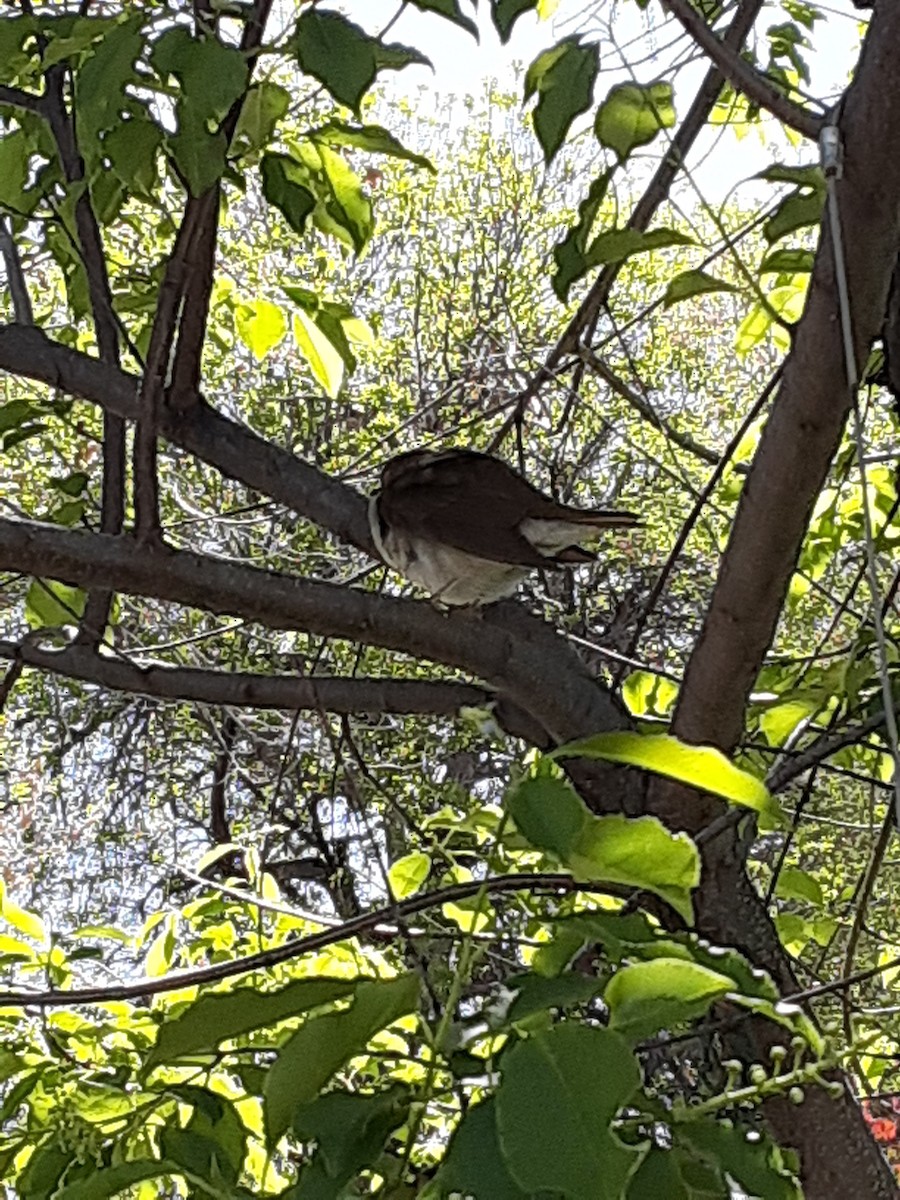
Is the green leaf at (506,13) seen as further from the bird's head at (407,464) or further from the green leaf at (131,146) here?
the bird's head at (407,464)

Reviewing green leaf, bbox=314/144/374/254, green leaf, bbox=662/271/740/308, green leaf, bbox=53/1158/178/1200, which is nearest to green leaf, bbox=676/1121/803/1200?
green leaf, bbox=53/1158/178/1200

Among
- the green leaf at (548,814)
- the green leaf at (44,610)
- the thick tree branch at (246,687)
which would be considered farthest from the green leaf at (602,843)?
the green leaf at (44,610)

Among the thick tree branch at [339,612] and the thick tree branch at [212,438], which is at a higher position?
the thick tree branch at [212,438]

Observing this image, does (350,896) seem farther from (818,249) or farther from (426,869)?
(818,249)

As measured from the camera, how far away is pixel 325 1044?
332 millimetres

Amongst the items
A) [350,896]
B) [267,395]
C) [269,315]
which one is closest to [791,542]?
[269,315]

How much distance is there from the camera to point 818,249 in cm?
52

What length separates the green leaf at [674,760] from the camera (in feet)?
1.11

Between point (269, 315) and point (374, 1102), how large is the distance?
2.20ft

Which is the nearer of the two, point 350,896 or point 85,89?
point 85,89

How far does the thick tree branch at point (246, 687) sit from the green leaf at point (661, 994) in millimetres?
480

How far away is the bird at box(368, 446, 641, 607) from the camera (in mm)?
1106

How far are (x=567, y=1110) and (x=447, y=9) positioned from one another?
1.25 feet

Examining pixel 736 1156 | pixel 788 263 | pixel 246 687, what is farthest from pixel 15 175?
pixel 736 1156
